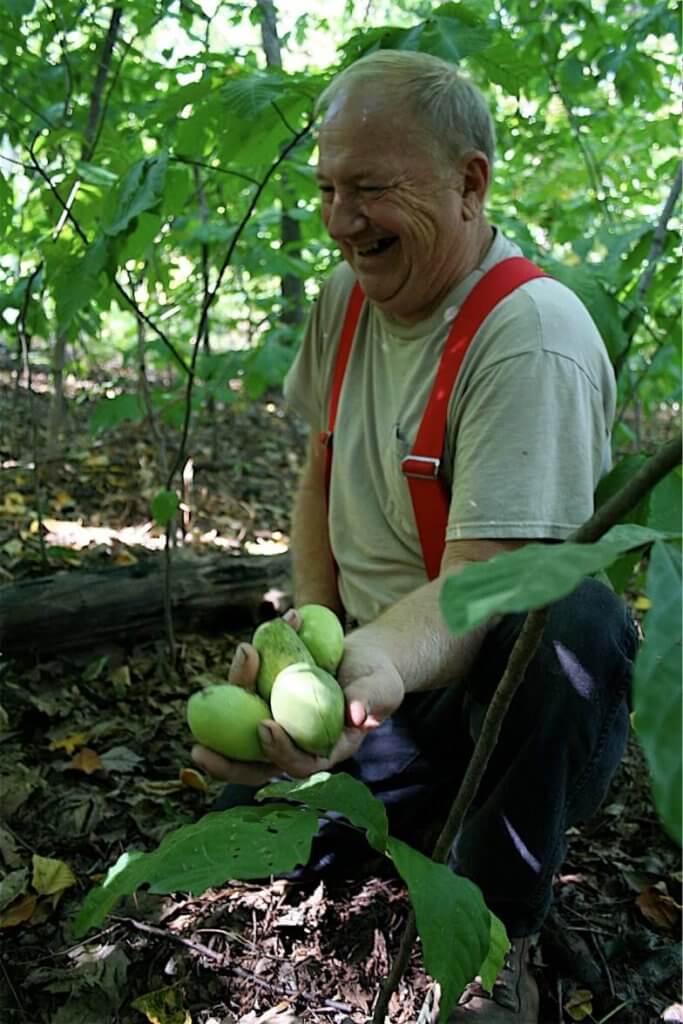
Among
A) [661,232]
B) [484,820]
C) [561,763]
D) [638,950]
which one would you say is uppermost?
[661,232]

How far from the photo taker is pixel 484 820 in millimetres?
1863

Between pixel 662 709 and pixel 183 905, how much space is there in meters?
1.68

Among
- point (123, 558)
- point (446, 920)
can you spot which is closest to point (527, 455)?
point (446, 920)

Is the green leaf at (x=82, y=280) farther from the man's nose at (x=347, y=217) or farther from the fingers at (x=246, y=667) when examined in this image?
the fingers at (x=246, y=667)

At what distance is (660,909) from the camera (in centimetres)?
219

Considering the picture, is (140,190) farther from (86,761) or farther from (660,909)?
(660,909)

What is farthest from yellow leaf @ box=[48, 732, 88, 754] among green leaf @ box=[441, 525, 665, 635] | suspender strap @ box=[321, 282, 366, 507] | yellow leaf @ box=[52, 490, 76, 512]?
green leaf @ box=[441, 525, 665, 635]

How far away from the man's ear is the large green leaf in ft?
5.37

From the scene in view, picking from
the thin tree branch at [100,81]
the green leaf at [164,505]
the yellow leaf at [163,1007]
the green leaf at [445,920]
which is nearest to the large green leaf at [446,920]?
the green leaf at [445,920]

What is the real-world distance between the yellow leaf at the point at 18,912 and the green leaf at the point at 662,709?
5.64ft

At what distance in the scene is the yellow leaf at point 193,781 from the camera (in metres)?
2.56

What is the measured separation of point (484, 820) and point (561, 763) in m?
0.21

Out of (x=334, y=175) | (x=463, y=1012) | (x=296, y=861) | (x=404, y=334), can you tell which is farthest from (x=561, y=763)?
(x=334, y=175)

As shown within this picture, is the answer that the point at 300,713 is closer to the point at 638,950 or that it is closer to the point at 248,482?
the point at 638,950
